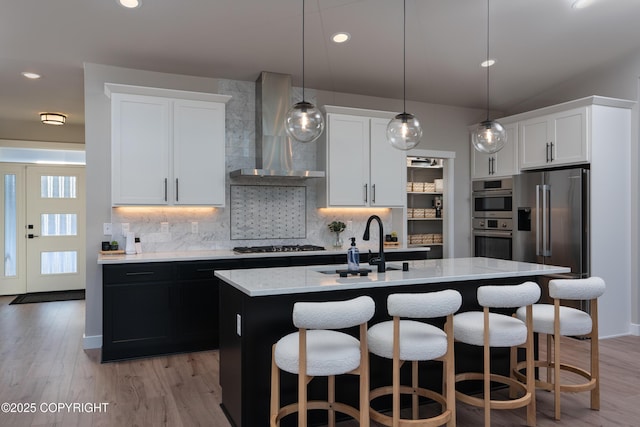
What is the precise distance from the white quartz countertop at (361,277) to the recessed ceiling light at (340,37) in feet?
7.24

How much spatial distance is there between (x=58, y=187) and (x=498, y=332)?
294 inches

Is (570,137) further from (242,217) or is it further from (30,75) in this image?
(30,75)

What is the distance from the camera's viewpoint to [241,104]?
509 centimetres

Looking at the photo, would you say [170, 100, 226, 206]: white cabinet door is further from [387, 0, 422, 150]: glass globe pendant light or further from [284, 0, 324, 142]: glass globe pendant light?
[387, 0, 422, 150]: glass globe pendant light

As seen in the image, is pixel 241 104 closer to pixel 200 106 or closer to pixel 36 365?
pixel 200 106

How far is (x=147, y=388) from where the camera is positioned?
3.39 m

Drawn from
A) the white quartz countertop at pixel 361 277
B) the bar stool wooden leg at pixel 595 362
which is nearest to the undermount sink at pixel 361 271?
the white quartz countertop at pixel 361 277

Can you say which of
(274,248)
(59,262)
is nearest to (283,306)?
(274,248)

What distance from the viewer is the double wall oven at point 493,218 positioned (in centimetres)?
568

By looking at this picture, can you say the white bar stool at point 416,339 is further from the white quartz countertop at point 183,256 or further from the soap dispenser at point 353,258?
the white quartz countertop at point 183,256

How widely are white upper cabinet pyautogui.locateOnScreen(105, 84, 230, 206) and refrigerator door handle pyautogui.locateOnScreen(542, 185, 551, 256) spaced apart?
11.8 feet

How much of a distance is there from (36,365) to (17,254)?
14.1ft

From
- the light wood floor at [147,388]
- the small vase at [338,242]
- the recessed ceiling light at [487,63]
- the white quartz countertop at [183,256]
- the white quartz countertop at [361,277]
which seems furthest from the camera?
the small vase at [338,242]

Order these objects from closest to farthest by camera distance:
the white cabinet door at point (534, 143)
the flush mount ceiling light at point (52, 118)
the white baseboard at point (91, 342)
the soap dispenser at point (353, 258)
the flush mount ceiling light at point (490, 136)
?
the soap dispenser at point (353, 258) < the flush mount ceiling light at point (490, 136) < the white baseboard at point (91, 342) < the white cabinet door at point (534, 143) < the flush mount ceiling light at point (52, 118)
